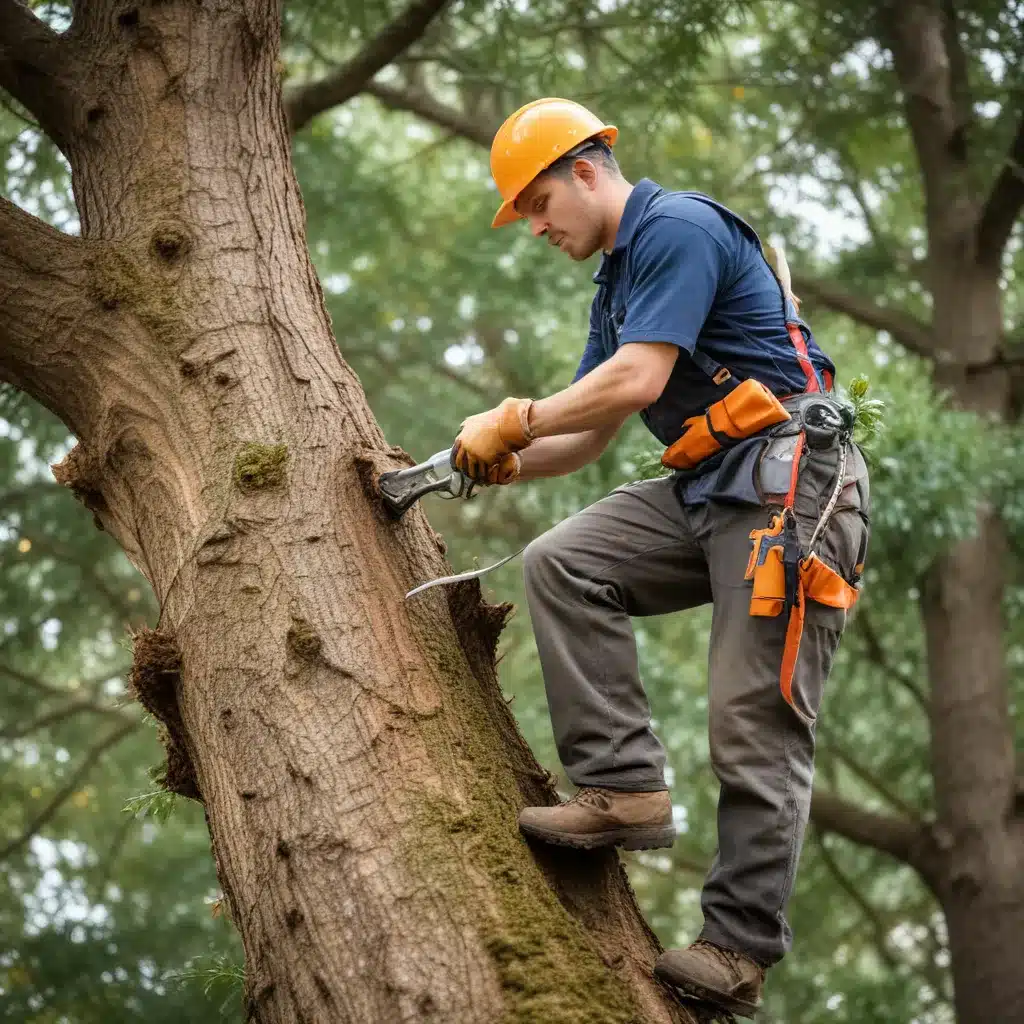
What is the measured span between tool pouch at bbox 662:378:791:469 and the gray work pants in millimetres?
137

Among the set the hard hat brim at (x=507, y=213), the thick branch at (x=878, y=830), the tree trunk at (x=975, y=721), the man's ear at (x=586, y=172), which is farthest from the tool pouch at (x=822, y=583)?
the thick branch at (x=878, y=830)

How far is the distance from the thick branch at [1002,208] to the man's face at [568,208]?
5349 mm

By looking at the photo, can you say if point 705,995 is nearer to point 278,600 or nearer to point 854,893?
point 278,600

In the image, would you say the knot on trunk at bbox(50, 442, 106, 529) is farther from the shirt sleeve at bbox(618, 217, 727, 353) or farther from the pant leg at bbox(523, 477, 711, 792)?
the shirt sleeve at bbox(618, 217, 727, 353)

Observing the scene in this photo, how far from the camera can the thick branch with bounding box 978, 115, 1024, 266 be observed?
7746 millimetres

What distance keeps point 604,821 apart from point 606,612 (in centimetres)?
48

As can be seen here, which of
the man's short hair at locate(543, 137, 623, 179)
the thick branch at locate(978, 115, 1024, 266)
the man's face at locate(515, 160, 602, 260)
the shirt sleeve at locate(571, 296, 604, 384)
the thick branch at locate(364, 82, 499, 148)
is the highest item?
the thick branch at locate(364, 82, 499, 148)

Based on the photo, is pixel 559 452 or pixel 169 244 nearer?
Answer: pixel 169 244

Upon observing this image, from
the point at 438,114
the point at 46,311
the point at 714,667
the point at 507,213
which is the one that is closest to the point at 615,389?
the point at 714,667

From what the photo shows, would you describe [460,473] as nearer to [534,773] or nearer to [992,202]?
[534,773]

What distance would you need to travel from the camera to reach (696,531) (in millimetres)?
3047

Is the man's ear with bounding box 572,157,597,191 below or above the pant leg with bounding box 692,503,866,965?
above

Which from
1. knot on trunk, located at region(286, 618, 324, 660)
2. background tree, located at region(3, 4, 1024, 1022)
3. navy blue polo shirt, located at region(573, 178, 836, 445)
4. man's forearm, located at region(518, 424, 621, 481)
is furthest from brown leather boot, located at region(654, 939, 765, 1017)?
background tree, located at region(3, 4, 1024, 1022)

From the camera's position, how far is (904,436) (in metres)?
6.38
